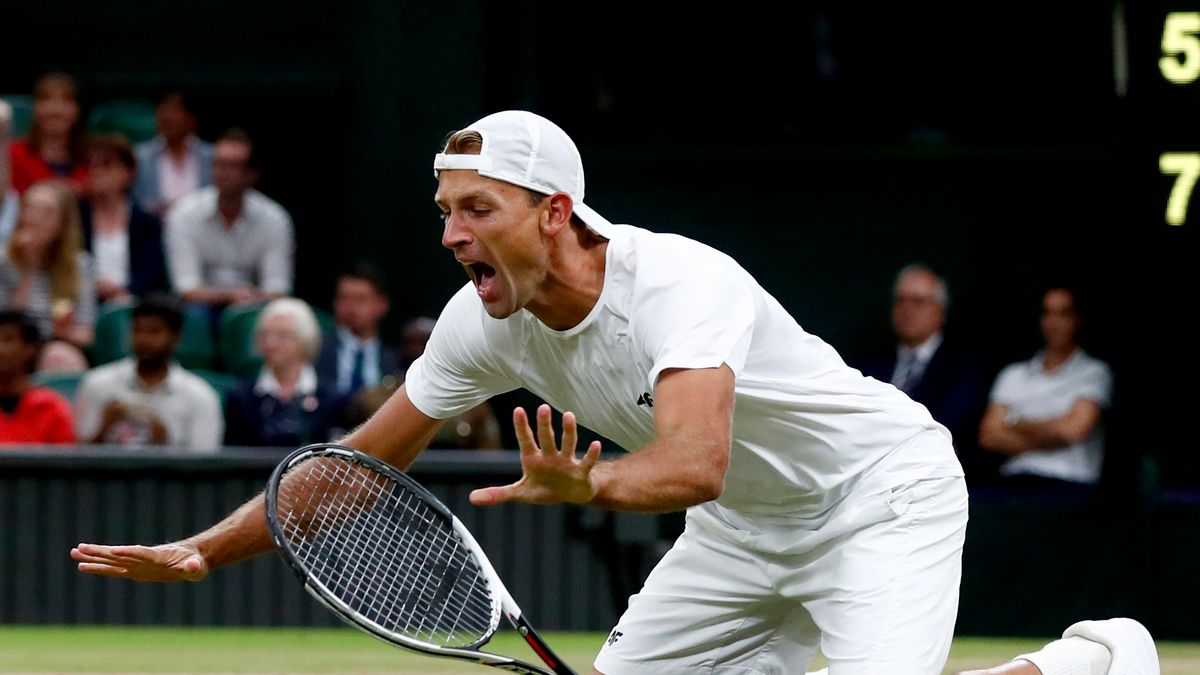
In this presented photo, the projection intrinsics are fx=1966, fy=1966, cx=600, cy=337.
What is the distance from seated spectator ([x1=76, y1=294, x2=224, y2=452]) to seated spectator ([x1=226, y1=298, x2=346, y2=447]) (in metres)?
0.12

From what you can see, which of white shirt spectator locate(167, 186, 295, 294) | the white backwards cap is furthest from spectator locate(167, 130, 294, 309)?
the white backwards cap

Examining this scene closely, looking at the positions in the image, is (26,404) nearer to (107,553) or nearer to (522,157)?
(107,553)

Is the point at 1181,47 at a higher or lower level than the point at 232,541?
higher

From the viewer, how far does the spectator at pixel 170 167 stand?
10062 mm

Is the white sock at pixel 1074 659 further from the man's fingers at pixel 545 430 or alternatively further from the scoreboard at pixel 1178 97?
the scoreboard at pixel 1178 97

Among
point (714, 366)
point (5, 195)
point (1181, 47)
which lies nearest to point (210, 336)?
point (5, 195)

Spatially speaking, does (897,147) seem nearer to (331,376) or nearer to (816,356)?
(331,376)

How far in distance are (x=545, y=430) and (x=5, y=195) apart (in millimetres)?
6869

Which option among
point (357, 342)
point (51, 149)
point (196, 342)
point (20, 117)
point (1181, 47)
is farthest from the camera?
point (20, 117)

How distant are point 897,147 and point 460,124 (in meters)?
2.34

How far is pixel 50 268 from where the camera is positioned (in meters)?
9.34

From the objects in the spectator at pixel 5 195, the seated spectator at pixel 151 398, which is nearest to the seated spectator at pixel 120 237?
the spectator at pixel 5 195

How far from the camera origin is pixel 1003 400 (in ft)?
29.8

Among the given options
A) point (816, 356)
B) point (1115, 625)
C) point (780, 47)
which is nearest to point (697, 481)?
point (816, 356)
